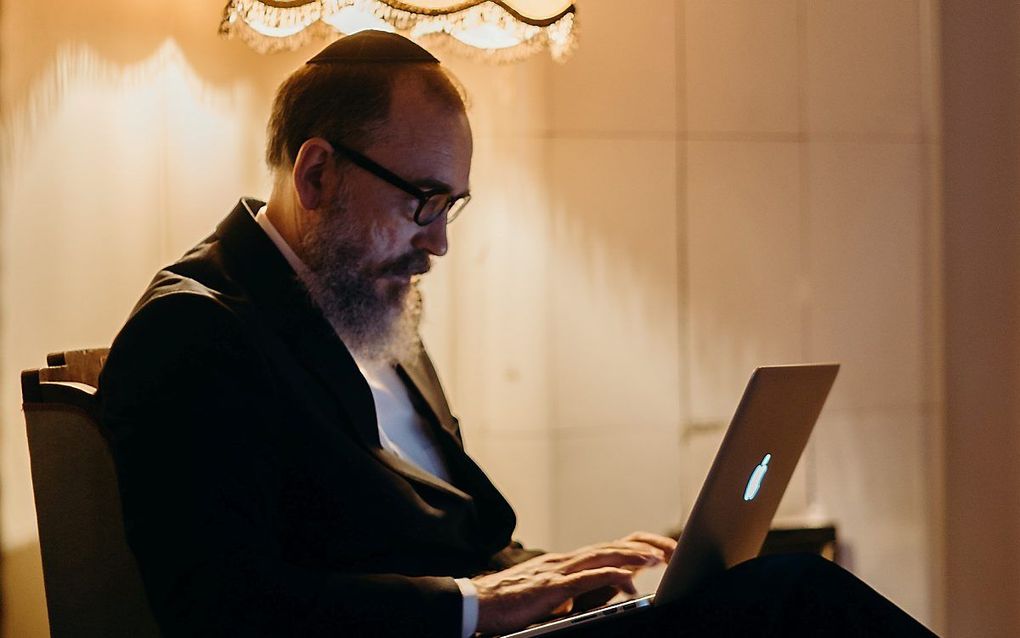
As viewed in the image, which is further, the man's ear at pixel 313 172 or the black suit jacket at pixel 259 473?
Result: the man's ear at pixel 313 172

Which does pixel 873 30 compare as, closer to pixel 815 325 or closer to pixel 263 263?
pixel 815 325

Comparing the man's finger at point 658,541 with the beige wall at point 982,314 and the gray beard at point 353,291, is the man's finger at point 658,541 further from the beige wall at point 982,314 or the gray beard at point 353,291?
the beige wall at point 982,314

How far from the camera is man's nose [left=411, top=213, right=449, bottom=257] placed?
1.41m

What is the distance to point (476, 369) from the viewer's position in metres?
2.12

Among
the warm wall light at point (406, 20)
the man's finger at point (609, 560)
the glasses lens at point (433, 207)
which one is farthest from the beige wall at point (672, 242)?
the man's finger at point (609, 560)

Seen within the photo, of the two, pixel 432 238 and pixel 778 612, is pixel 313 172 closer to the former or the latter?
pixel 432 238

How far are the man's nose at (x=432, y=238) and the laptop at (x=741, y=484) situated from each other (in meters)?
0.46

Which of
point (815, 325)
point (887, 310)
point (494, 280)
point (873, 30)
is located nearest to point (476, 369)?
point (494, 280)

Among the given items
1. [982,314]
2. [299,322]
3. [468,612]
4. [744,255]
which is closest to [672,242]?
[744,255]

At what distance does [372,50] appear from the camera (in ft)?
4.67

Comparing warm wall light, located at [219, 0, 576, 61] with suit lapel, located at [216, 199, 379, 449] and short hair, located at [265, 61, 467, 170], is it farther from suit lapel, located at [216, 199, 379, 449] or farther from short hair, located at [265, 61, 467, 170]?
suit lapel, located at [216, 199, 379, 449]

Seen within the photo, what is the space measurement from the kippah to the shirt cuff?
0.70 metres

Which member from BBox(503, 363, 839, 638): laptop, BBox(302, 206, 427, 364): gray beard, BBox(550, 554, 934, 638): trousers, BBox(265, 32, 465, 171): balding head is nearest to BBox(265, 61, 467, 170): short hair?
BBox(265, 32, 465, 171): balding head

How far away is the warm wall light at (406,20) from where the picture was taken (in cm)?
143
